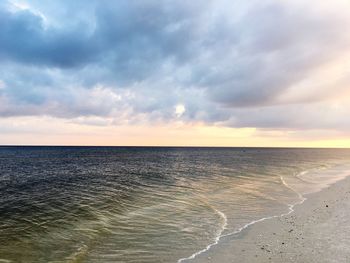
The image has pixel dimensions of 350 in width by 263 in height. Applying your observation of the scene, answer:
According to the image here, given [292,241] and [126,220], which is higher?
[292,241]

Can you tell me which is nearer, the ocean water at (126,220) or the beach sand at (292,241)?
the beach sand at (292,241)

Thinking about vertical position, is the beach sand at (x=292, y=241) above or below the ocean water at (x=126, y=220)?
above

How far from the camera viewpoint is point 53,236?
1769 centimetres

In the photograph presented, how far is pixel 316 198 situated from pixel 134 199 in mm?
18398

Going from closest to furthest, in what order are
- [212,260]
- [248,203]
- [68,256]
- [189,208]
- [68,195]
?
1. [212,260]
2. [68,256]
3. [189,208]
4. [248,203]
5. [68,195]

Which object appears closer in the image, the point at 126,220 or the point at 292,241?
the point at 292,241

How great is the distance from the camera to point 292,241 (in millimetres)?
15719

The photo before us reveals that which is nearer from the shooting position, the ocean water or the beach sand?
the beach sand

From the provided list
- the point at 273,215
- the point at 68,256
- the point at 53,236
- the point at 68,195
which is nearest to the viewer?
the point at 68,256

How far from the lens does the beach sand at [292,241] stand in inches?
→ 525

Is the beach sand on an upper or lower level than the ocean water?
upper

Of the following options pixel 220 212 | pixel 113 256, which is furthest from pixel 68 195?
pixel 113 256

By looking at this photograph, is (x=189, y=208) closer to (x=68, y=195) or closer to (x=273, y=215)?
(x=273, y=215)

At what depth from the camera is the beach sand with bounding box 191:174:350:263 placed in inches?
525
